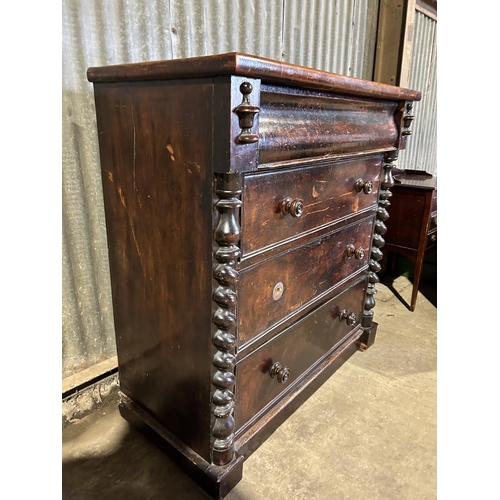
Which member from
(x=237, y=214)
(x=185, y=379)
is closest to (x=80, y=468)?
(x=185, y=379)

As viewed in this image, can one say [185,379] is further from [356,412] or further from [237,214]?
[356,412]

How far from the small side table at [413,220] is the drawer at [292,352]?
0.70 meters

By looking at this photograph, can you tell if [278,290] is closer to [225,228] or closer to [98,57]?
[225,228]

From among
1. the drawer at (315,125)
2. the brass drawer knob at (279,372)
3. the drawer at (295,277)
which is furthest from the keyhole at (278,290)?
the drawer at (315,125)

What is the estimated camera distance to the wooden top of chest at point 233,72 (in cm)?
85

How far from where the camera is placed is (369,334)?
2.08 meters

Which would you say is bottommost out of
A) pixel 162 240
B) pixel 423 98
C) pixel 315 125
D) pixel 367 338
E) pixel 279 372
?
pixel 367 338

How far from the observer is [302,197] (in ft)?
4.13

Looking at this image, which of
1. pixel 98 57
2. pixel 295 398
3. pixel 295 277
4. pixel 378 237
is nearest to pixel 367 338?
pixel 378 237

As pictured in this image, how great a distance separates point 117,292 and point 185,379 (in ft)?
1.33

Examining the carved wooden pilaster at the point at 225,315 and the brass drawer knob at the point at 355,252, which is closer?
the carved wooden pilaster at the point at 225,315

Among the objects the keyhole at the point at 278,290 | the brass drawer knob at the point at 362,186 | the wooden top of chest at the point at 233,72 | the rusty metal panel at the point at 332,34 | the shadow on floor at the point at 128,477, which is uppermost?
the rusty metal panel at the point at 332,34

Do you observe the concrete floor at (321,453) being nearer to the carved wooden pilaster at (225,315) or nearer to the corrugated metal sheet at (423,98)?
the carved wooden pilaster at (225,315)

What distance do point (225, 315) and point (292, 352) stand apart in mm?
517
